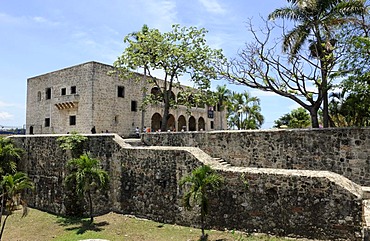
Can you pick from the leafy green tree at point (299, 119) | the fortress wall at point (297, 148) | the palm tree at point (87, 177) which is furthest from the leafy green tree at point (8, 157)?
the leafy green tree at point (299, 119)

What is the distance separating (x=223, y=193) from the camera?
9.27 m

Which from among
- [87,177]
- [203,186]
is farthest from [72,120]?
[203,186]

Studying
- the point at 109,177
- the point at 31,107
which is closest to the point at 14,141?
the point at 109,177

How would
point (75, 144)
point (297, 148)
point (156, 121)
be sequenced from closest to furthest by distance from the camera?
point (297, 148), point (75, 144), point (156, 121)

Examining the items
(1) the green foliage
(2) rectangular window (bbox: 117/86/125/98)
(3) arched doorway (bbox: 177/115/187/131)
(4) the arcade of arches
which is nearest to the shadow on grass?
(1) the green foliage

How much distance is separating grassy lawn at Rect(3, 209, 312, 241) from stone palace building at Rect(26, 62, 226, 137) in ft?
33.7

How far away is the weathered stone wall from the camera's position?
24.8 feet

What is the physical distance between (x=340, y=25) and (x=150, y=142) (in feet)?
31.7

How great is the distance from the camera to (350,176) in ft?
33.6

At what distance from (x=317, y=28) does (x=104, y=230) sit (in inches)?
463

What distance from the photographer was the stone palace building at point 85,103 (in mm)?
22328

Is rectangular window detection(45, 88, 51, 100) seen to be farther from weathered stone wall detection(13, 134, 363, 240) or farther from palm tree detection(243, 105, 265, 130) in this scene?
palm tree detection(243, 105, 265, 130)

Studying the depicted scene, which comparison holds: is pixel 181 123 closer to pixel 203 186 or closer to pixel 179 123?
pixel 179 123

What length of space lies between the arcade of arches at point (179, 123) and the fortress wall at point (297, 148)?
51.2 ft
